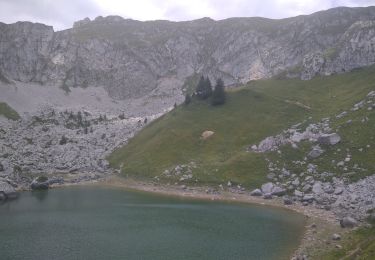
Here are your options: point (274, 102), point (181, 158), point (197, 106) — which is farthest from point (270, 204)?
point (197, 106)

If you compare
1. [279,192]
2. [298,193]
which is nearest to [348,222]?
[298,193]

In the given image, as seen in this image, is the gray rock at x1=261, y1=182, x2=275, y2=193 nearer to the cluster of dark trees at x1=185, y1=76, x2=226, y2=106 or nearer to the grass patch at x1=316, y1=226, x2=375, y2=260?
the grass patch at x1=316, y1=226, x2=375, y2=260

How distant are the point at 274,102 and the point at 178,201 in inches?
2672

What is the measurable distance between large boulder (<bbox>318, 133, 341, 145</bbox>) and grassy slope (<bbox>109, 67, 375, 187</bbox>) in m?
4.36

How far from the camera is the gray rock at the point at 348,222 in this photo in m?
68.6

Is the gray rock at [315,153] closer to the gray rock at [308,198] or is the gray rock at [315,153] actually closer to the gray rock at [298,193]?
the gray rock at [298,193]

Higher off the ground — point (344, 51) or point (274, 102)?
point (344, 51)

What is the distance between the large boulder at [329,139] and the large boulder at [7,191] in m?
77.5

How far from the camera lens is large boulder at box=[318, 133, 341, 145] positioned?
108062 mm

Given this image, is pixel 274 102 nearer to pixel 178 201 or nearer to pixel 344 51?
pixel 344 51

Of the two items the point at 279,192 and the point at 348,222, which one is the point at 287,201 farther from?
the point at 348,222

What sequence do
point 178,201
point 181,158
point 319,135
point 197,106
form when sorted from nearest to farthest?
point 178,201 < point 319,135 < point 181,158 < point 197,106

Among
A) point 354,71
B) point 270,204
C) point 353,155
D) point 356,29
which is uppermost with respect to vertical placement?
point 356,29

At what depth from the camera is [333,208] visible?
82.0 metres
